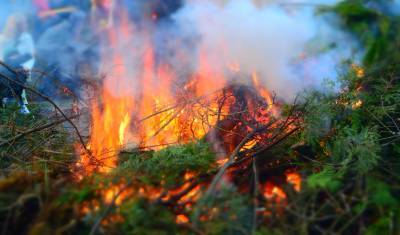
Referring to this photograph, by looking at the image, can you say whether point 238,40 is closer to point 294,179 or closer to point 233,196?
point 294,179

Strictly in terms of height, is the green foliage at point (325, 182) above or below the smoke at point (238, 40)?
below

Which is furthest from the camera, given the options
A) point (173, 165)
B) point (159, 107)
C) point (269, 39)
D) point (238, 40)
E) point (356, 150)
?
point (159, 107)

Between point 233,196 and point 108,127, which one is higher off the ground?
point 108,127

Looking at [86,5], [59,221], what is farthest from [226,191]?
[86,5]

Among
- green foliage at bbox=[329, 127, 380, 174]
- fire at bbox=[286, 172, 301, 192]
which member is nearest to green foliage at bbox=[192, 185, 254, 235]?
fire at bbox=[286, 172, 301, 192]

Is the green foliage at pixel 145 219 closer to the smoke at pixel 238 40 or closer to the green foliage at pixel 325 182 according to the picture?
the green foliage at pixel 325 182

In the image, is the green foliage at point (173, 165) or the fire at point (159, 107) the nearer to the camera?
the green foliage at point (173, 165)

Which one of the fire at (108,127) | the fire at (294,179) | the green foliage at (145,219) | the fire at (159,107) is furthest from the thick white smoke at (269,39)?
the green foliage at (145,219)

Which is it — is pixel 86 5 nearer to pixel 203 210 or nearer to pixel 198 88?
pixel 198 88

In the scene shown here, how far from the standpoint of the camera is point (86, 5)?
301 inches

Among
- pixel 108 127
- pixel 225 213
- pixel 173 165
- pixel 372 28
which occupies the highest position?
pixel 108 127

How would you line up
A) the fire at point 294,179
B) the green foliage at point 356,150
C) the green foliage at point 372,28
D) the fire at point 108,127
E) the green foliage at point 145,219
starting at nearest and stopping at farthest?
the green foliage at point 145,219 → the green foliage at point 372,28 → the fire at point 294,179 → the green foliage at point 356,150 → the fire at point 108,127

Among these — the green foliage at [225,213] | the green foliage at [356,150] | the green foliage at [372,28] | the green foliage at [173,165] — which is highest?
the green foliage at [372,28]

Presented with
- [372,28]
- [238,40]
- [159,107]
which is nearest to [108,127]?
[159,107]
